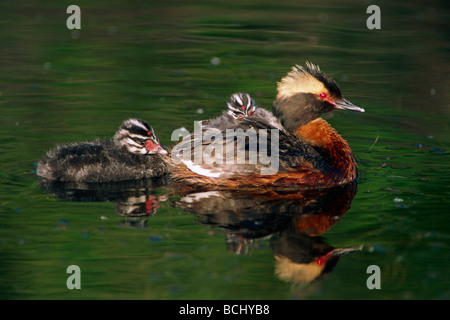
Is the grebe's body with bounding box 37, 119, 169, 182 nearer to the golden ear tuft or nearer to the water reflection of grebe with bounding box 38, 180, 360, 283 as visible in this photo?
the water reflection of grebe with bounding box 38, 180, 360, 283

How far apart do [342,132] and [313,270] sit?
4.27 meters

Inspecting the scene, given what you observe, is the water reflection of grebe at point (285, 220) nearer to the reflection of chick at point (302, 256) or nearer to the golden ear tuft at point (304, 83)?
the reflection of chick at point (302, 256)

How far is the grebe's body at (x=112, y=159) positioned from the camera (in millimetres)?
7582

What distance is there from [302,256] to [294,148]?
1916mm

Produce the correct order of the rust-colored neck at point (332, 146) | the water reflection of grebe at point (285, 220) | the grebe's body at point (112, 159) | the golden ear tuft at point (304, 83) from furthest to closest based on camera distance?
the golden ear tuft at point (304, 83), the rust-colored neck at point (332, 146), the grebe's body at point (112, 159), the water reflection of grebe at point (285, 220)

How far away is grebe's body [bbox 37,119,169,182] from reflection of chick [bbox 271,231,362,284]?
232cm

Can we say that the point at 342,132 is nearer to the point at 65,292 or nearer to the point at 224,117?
the point at 224,117

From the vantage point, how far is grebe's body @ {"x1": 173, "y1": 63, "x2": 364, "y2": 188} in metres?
7.40

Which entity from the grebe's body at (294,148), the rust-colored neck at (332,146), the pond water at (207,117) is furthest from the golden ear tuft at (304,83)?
the pond water at (207,117)

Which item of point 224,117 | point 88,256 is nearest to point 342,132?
point 224,117

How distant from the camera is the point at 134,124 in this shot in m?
7.90

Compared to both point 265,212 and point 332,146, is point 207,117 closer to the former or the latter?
point 332,146

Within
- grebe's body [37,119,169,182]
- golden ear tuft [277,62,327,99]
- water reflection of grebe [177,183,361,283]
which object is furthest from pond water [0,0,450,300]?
golden ear tuft [277,62,327,99]

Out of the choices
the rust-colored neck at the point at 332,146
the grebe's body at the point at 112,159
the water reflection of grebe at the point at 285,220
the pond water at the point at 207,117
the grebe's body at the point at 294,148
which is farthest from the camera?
the rust-colored neck at the point at 332,146
